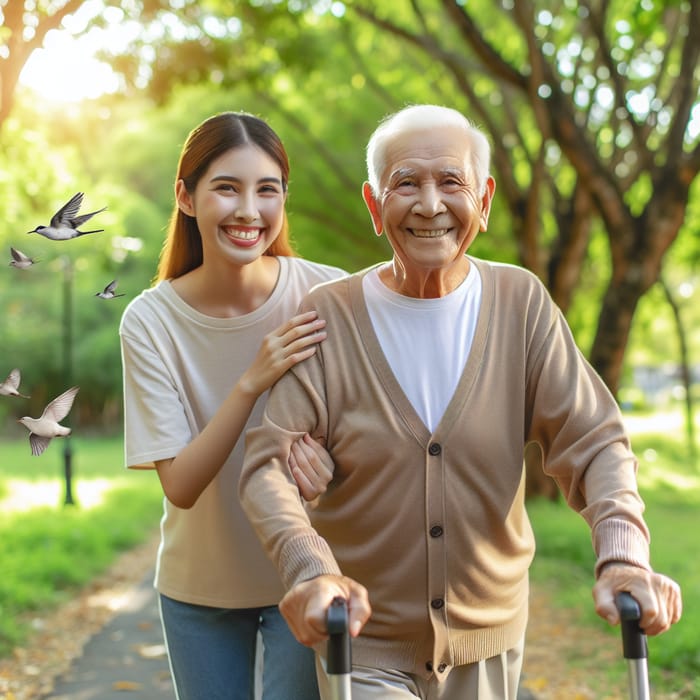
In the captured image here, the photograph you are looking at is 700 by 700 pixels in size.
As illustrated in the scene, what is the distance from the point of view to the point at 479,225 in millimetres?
2471

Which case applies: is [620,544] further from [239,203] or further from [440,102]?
[440,102]

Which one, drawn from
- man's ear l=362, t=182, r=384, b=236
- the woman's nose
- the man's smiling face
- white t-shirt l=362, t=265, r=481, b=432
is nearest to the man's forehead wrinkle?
the man's smiling face

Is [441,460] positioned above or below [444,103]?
below

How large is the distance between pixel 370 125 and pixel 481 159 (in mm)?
13511

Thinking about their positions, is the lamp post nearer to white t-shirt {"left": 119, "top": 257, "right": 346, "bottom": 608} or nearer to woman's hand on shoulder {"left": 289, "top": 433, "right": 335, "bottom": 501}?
white t-shirt {"left": 119, "top": 257, "right": 346, "bottom": 608}

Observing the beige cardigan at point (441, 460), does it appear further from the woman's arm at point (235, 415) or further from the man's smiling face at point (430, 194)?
the man's smiling face at point (430, 194)

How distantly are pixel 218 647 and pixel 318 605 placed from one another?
1120 millimetres

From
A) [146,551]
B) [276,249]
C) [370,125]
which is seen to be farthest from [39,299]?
[276,249]

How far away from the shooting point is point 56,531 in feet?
36.1

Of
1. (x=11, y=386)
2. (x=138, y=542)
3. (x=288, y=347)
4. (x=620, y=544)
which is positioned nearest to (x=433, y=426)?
(x=288, y=347)

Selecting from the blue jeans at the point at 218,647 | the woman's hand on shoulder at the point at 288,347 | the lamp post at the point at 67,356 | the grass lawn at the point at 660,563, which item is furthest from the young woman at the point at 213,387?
the grass lawn at the point at 660,563

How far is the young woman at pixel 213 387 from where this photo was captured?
9.14 ft

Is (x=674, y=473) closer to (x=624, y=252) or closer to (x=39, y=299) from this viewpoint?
(x=624, y=252)

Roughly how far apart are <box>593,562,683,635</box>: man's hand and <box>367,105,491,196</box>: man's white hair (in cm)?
92
